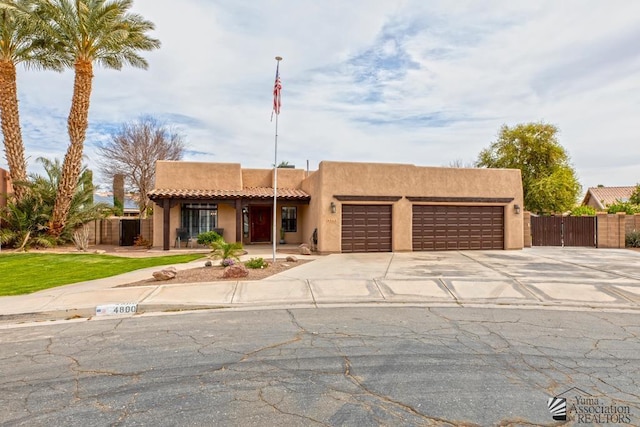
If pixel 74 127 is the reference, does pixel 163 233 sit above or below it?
below

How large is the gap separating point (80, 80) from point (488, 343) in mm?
21477

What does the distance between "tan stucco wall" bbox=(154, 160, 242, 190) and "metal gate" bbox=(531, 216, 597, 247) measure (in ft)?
54.6

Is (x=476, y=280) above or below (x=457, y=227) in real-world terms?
below

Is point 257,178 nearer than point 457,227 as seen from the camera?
No

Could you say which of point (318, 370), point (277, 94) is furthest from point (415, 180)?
point (318, 370)

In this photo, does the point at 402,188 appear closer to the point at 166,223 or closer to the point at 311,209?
the point at 311,209

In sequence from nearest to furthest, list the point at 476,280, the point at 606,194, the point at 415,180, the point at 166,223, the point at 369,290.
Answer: the point at 369,290, the point at 476,280, the point at 415,180, the point at 166,223, the point at 606,194

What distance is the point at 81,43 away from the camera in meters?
19.6

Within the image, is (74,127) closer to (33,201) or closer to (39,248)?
(33,201)

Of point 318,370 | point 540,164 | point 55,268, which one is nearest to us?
point 318,370

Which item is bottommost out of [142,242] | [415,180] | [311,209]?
[142,242]

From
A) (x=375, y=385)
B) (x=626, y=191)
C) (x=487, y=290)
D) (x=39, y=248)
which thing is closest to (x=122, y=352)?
(x=375, y=385)

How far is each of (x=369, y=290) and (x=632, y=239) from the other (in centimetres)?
1982

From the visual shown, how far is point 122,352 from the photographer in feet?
19.0
